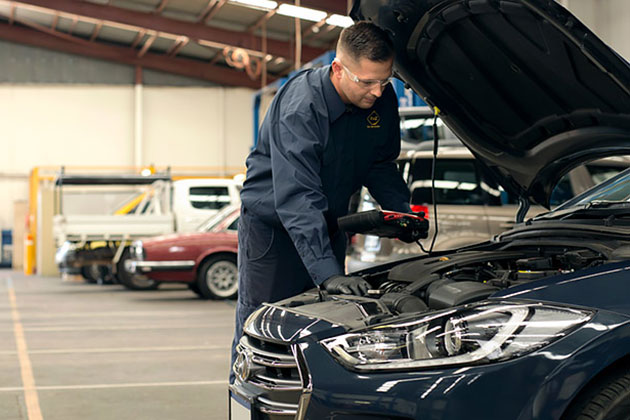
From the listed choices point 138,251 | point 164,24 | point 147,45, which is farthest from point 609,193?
point 147,45

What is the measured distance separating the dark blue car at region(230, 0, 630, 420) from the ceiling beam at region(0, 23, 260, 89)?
81.1 ft

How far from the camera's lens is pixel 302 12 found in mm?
19672

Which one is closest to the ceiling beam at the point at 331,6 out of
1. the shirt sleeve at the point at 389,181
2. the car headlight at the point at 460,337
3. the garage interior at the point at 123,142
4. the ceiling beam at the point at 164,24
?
the garage interior at the point at 123,142

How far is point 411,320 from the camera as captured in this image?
244 cm

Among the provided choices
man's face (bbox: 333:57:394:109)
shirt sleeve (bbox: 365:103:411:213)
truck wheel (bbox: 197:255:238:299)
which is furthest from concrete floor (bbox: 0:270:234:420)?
man's face (bbox: 333:57:394:109)

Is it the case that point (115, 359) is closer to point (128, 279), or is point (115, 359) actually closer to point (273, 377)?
point (273, 377)

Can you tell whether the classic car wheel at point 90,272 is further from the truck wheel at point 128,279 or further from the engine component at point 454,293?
the engine component at point 454,293

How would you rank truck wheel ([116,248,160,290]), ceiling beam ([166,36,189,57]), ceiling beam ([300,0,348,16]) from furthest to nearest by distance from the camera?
ceiling beam ([166,36,189,57]) → ceiling beam ([300,0,348,16]) → truck wheel ([116,248,160,290])

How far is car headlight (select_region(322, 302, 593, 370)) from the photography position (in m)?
2.22

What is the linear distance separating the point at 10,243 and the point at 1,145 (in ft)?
9.38

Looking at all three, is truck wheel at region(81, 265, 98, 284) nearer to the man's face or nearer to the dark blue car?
the dark blue car

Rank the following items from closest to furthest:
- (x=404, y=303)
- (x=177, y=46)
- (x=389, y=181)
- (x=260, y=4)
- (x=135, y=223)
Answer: (x=404, y=303)
(x=389, y=181)
(x=135, y=223)
(x=260, y=4)
(x=177, y=46)

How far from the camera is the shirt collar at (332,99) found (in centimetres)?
330

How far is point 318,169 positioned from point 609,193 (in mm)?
1279
